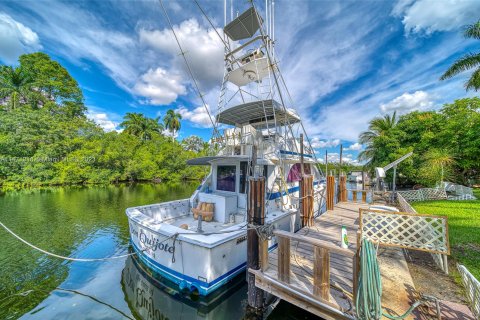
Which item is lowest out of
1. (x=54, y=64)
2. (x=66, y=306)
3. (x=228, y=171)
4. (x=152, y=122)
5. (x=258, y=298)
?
(x=66, y=306)

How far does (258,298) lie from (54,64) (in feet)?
159

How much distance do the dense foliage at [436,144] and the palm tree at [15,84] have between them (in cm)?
4636

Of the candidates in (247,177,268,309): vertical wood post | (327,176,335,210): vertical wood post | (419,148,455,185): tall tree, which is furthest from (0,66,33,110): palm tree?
(419,148,455,185): tall tree

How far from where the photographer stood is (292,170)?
7.48 metres

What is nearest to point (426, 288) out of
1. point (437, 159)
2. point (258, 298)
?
point (258, 298)

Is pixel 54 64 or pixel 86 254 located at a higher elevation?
pixel 54 64

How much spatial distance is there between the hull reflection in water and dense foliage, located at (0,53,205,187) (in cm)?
2483

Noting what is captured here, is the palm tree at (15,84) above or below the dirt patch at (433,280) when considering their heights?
above

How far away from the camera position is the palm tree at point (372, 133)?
23297 millimetres

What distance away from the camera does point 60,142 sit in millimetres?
23781

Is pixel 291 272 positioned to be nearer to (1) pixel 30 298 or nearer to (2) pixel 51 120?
(1) pixel 30 298

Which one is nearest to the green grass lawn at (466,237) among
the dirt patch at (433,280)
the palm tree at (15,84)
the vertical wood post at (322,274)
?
the dirt patch at (433,280)

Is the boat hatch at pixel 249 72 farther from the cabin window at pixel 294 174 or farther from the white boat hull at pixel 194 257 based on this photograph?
the white boat hull at pixel 194 257

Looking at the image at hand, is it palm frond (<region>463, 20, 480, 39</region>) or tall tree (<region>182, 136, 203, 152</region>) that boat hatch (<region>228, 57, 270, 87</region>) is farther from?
tall tree (<region>182, 136, 203, 152</region>)
